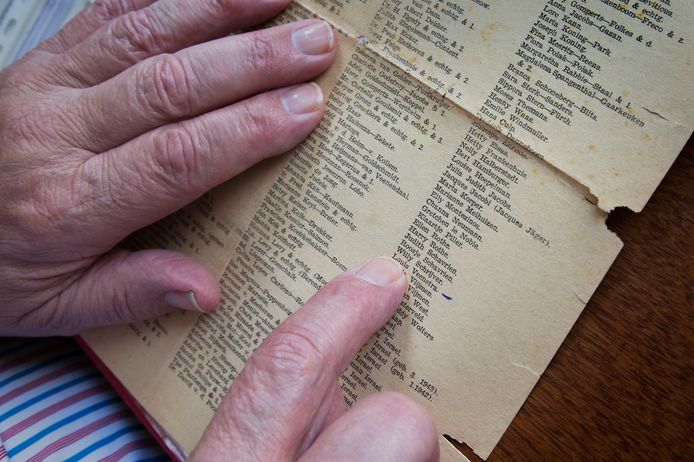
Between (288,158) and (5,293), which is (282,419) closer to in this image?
(288,158)

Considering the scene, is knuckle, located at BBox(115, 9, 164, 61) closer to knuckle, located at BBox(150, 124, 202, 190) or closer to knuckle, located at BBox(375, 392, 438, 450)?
knuckle, located at BBox(150, 124, 202, 190)

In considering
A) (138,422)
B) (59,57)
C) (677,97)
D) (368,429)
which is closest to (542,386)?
(368,429)

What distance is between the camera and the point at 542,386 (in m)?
0.46

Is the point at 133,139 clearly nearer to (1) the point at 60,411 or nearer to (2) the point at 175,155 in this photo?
(2) the point at 175,155

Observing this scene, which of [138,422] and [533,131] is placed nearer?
[533,131]

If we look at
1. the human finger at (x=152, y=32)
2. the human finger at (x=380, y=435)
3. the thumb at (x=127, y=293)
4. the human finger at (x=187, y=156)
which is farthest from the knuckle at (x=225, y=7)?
the human finger at (x=380, y=435)

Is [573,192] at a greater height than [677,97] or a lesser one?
lesser

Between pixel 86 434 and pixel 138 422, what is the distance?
0.06 meters

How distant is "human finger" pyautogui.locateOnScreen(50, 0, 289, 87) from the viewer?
0.57 meters

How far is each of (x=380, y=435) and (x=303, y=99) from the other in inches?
13.8

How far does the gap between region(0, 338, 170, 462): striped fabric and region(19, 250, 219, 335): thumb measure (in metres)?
0.07

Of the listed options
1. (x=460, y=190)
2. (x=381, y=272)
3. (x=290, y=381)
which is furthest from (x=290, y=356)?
(x=460, y=190)

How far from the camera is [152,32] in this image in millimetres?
579

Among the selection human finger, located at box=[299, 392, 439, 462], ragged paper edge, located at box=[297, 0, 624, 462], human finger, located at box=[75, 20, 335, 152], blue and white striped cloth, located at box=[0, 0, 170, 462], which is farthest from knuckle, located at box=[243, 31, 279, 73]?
blue and white striped cloth, located at box=[0, 0, 170, 462]
